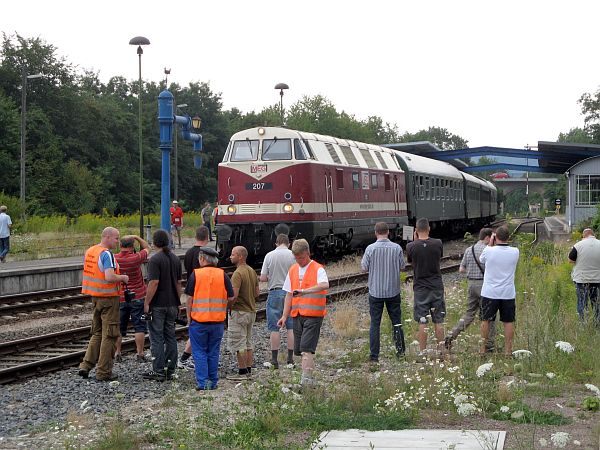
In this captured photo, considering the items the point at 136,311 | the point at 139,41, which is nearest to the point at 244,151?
the point at 139,41

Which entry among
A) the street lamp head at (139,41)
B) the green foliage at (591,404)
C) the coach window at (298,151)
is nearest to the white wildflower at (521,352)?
the green foliage at (591,404)

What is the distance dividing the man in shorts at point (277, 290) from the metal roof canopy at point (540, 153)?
86.2ft

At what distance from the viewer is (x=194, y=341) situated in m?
10.6

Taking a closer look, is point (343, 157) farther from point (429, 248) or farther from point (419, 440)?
point (419, 440)

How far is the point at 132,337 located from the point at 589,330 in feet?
23.3

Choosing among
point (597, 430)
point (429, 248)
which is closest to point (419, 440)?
point (597, 430)

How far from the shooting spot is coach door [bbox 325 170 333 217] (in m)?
24.0

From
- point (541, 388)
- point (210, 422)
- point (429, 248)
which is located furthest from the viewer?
point (429, 248)

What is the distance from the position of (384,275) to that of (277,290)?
144cm

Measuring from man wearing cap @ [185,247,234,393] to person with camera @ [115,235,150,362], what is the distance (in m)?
1.78

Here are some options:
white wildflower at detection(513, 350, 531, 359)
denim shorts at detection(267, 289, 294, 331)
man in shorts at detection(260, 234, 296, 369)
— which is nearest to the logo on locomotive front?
man in shorts at detection(260, 234, 296, 369)

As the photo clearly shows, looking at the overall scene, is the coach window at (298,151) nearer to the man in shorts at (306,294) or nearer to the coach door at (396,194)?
the coach door at (396,194)

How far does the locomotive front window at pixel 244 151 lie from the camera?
23875 millimetres

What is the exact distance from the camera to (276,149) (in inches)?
931
